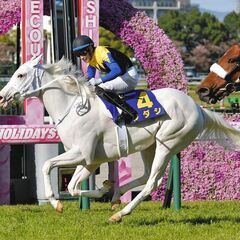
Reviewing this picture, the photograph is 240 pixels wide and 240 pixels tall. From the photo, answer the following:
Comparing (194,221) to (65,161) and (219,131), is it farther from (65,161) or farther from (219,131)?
(65,161)

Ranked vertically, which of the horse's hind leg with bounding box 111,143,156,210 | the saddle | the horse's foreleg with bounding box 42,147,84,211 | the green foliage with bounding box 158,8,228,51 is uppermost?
the saddle

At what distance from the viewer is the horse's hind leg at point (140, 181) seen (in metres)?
8.84

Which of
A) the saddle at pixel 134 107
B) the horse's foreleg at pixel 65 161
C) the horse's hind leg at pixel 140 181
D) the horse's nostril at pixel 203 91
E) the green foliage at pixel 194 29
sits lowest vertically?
the green foliage at pixel 194 29

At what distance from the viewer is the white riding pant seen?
8578mm

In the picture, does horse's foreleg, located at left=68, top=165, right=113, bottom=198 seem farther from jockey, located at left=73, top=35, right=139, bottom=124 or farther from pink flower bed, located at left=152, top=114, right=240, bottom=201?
pink flower bed, located at left=152, top=114, right=240, bottom=201

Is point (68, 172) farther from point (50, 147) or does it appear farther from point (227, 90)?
point (227, 90)

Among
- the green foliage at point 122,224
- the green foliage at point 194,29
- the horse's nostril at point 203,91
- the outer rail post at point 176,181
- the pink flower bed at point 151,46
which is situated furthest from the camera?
the green foliage at point 194,29

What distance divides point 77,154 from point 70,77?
0.91 m

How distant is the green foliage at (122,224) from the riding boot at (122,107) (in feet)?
3.49

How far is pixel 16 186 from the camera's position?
12266 millimetres

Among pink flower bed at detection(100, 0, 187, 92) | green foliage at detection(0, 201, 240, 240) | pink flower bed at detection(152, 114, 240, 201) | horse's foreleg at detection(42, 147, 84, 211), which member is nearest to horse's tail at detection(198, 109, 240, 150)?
green foliage at detection(0, 201, 240, 240)

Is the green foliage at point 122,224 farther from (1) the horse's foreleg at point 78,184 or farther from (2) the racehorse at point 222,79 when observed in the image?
(2) the racehorse at point 222,79

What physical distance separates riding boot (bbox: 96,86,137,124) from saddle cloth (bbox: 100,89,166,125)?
0.12 feet

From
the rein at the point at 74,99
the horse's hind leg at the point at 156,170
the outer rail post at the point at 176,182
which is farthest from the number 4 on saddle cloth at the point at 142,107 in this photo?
the outer rail post at the point at 176,182
